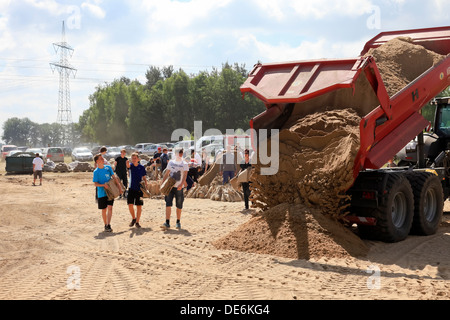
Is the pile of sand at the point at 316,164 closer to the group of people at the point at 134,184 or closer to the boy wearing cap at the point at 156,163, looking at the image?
the group of people at the point at 134,184

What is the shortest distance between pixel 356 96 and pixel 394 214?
2.27m

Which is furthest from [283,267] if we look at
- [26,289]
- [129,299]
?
[26,289]

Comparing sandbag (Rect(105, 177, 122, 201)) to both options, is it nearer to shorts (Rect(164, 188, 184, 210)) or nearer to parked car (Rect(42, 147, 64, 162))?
shorts (Rect(164, 188, 184, 210))

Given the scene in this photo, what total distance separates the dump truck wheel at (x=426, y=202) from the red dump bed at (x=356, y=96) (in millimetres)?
878

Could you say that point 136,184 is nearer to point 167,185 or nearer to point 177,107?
point 167,185

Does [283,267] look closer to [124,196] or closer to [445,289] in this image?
[445,289]

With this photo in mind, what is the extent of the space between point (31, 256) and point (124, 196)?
8894 millimetres

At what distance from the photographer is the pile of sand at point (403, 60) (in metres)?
9.58

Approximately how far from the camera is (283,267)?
7.02 m

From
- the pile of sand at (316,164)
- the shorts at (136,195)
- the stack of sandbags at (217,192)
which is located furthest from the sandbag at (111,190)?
the stack of sandbags at (217,192)

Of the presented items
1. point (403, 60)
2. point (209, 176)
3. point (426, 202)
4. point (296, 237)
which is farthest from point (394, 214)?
point (209, 176)

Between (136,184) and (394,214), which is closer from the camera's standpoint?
(394,214)

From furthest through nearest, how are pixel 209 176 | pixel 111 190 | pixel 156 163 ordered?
pixel 156 163 < pixel 209 176 < pixel 111 190

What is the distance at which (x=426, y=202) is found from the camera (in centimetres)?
980
